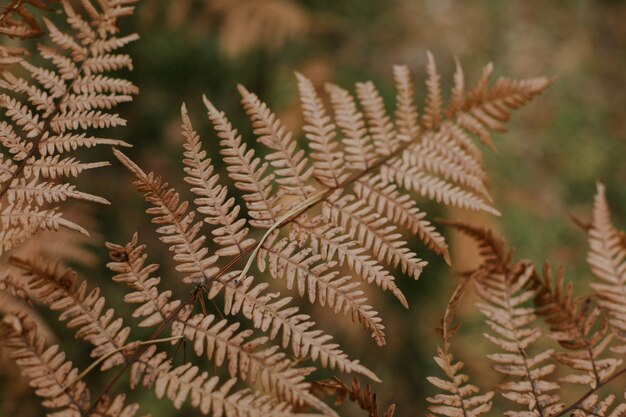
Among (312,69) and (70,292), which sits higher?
(312,69)

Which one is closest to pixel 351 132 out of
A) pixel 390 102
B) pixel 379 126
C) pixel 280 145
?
pixel 379 126

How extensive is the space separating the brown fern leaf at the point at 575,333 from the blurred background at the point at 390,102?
5.02 ft

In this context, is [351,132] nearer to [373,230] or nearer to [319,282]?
[373,230]

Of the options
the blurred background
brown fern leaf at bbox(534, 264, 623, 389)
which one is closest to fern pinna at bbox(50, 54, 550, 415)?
brown fern leaf at bbox(534, 264, 623, 389)

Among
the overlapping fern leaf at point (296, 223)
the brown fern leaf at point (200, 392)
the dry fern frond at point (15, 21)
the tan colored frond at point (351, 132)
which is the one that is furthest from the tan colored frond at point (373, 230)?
the dry fern frond at point (15, 21)

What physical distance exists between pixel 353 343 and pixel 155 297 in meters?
1.84

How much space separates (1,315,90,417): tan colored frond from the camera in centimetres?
79

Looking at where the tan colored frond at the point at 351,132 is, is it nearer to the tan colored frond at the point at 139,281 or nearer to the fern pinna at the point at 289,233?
the fern pinna at the point at 289,233

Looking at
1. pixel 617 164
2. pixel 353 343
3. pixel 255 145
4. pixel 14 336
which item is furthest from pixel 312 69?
pixel 617 164

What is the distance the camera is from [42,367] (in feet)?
2.68

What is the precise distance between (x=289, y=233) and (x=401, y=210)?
270mm

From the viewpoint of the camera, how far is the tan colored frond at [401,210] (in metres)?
1.07

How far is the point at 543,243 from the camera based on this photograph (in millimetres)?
3135

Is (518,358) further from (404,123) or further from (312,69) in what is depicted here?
(312,69)
